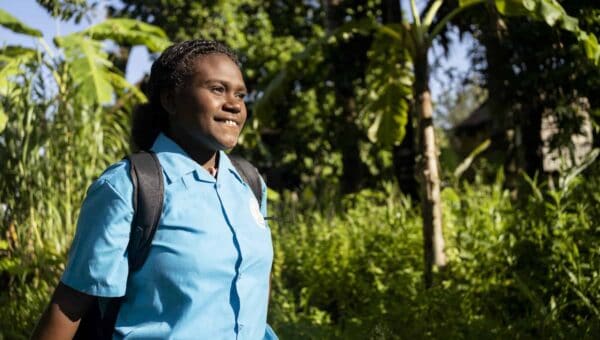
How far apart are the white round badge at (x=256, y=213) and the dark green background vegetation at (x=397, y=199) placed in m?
1.70

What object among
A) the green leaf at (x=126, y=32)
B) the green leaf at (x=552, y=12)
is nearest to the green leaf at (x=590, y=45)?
the green leaf at (x=552, y=12)

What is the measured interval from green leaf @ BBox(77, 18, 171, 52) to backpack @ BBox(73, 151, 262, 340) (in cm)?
671

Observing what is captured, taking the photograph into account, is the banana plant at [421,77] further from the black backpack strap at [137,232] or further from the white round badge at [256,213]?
the black backpack strap at [137,232]

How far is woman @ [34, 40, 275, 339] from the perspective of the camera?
184 centimetres

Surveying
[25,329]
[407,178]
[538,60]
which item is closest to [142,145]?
[25,329]

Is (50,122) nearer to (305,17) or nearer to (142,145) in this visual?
(142,145)

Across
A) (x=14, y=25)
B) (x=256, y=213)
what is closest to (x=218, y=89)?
(x=256, y=213)

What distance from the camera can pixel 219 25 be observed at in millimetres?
16078

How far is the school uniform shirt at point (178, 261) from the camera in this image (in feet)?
5.98

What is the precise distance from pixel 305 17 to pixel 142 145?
14.6 metres

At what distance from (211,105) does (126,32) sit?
6810mm

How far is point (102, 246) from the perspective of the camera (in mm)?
1811

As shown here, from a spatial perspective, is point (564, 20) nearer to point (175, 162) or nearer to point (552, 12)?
point (552, 12)

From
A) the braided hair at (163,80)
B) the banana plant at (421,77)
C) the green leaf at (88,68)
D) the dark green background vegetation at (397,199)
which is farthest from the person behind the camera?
the green leaf at (88,68)
